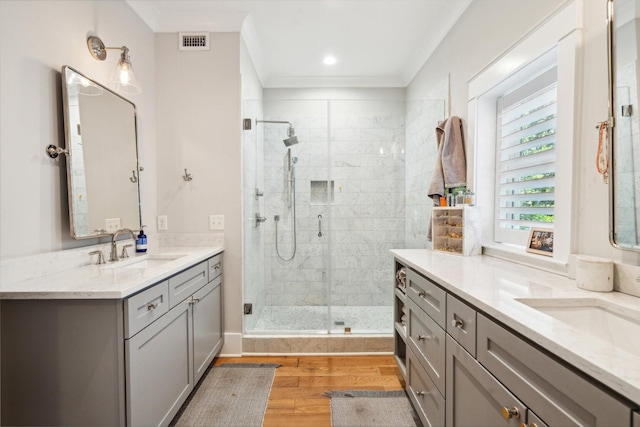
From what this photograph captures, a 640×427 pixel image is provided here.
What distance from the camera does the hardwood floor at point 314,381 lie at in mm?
1740

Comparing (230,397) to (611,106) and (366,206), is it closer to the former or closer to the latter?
(366,206)

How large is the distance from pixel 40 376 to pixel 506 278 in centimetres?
197

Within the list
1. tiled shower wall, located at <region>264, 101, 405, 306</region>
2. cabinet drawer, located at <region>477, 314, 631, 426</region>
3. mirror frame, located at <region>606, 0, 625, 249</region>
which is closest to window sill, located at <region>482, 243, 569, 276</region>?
mirror frame, located at <region>606, 0, 625, 249</region>

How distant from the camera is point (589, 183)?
1167 millimetres

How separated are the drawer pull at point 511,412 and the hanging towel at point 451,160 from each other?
5.12ft

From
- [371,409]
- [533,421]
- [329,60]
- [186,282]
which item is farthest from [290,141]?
[533,421]

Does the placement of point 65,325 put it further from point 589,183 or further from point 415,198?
point 415,198

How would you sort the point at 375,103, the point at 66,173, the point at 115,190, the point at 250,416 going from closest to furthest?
the point at 66,173 < the point at 250,416 < the point at 115,190 < the point at 375,103

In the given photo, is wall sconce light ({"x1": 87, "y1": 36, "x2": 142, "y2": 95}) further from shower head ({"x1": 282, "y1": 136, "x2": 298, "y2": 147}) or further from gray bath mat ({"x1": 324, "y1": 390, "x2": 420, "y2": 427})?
gray bath mat ({"x1": 324, "y1": 390, "x2": 420, "y2": 427})

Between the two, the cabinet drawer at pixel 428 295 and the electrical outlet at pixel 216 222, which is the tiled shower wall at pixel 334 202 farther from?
the cabinet drawer at pixel 428 295

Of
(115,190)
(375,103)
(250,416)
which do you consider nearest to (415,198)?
(375,103)

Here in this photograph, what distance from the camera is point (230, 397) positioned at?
190 cm

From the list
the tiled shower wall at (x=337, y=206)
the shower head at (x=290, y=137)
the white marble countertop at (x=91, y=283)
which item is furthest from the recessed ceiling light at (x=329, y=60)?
the white marble countertop at (x=91, y=283)

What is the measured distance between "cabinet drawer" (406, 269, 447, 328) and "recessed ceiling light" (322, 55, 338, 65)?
238 cm
